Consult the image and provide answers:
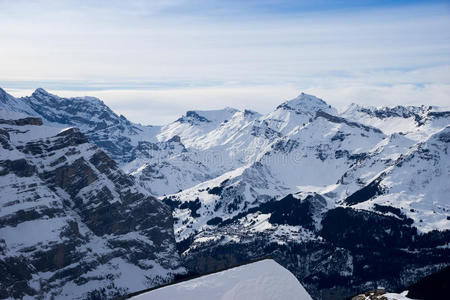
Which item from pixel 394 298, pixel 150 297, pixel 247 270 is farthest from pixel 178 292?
pixel 394 298

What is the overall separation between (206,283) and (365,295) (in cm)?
5907

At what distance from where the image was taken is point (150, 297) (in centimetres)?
11000

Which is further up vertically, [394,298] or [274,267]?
[274,267]

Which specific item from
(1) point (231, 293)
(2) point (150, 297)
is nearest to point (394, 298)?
(1) point (231, 293)

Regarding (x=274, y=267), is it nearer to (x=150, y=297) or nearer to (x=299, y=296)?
(x=299, y=296)

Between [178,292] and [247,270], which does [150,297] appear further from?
[247,270]

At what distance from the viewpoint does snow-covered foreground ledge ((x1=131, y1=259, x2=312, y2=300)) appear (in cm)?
10988

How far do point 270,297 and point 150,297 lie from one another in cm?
2282

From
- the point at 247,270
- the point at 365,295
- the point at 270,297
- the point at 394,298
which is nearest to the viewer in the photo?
the point at 270,297

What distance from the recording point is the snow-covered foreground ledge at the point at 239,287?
110 meters

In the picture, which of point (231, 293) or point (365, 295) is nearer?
point (231, 293)

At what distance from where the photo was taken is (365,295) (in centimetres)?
15325

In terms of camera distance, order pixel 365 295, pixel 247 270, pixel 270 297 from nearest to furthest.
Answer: pixel 270 297 < pixel 247 270 < pixel 365 295

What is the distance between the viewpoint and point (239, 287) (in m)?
111
